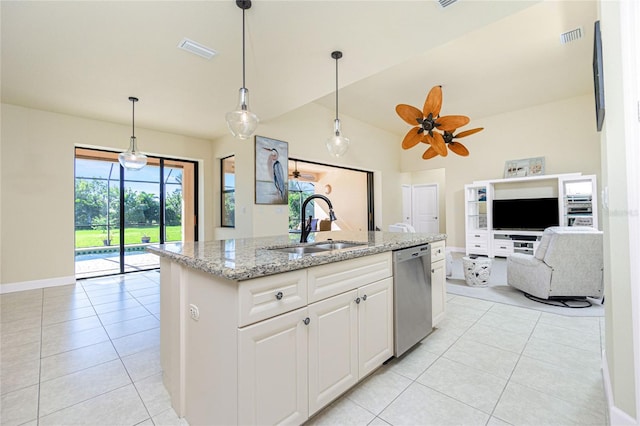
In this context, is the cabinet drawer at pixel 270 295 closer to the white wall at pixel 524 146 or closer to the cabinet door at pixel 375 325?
the cabinet door at pixel 375 325

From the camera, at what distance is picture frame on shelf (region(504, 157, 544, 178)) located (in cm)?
615

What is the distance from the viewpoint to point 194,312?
53.5 inches

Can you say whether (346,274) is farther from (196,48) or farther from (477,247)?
(477,247)

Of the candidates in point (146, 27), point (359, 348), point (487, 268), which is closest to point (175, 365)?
point (359, 348)

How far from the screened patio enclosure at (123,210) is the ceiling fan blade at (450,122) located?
4.98 meters

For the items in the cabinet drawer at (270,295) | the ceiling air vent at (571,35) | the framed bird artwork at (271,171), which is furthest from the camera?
the framed bird artwork at (271,171)

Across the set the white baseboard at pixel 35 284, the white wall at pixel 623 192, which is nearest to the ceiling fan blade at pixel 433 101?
the white wall at pixel 623 192

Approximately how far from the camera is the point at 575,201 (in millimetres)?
5586

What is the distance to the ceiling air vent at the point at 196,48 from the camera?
261 cm

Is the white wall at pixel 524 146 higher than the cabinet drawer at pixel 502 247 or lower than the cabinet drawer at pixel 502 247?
higher

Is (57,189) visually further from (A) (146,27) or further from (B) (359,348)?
(B) (359,348)

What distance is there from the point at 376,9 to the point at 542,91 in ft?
16.8

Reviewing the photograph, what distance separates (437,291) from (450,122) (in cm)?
194

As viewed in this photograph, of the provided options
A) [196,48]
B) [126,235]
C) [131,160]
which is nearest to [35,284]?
[126,235]
